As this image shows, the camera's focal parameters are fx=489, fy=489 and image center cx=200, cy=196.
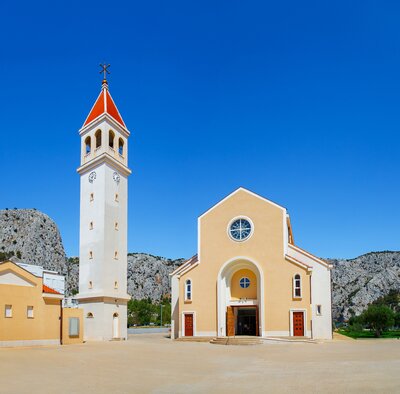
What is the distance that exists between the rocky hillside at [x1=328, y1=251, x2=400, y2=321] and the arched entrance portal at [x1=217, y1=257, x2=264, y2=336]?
288 feet

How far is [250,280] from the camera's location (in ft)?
138

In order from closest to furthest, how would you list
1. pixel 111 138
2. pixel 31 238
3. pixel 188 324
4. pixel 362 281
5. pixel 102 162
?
pixel 188 324 < pixel 102 162 < pixel 111 138 < pixel 31 238 < pixel 362 281

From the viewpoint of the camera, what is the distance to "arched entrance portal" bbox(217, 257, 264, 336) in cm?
4019

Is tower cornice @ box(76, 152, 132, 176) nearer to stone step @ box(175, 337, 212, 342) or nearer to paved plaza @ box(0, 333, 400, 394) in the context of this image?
stone step @ box(175, 337, 212, 342)

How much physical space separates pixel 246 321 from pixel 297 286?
646cm

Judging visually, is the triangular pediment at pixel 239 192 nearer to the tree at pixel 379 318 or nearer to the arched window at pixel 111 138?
the arched window at pixel 111 138

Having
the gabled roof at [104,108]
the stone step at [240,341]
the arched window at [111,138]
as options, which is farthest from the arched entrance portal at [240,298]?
the gabled roof at [104,108]

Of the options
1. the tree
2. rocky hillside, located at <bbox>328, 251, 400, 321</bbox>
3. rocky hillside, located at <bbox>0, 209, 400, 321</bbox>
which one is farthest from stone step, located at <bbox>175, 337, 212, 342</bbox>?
rocky hillside, located at <bbox>328, 251, 400, 321</bbox>

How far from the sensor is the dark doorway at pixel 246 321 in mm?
42094

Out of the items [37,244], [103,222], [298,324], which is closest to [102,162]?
[103,222]

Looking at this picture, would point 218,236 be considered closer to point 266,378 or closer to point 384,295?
point 266,378

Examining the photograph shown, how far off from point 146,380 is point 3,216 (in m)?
108

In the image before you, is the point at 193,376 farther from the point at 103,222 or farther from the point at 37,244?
the point at 37,244

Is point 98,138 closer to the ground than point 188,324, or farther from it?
farther from it
